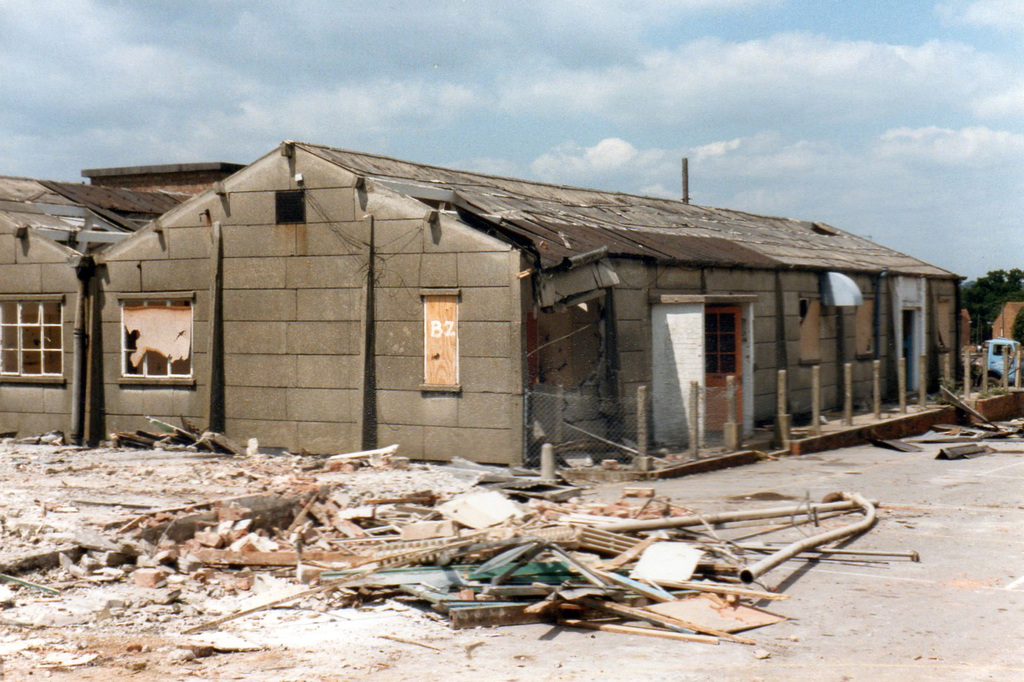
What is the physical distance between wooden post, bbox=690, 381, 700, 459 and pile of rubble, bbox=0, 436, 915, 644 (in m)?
4.08

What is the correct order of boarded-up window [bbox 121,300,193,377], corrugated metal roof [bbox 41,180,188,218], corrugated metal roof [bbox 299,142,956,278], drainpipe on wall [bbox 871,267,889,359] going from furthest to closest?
drainpipe on wall [bbox 871,267,889,359] → corrugated metal roof [bbox 41,180,188,218] → boarded-up window [bbox 121,300,193,377] → corrugated metal roof [bbox 299,142,956,278]

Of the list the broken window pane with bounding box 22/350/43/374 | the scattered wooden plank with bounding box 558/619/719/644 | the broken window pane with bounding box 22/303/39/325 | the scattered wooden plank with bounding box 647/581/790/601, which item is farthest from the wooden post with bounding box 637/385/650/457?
the broken window pane with bounding box 22/303/39/325

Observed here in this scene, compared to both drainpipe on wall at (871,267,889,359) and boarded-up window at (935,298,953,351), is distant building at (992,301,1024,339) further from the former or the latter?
drainpipe on wall at (871,267,889,359)

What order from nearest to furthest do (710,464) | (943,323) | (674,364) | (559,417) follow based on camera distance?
(559,417) < (710,464) < (674,364) < (943,323)

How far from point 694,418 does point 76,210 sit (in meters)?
13.5

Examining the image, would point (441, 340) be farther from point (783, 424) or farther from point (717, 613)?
point (717, 613)

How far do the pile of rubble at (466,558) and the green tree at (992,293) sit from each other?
7228 centimetres

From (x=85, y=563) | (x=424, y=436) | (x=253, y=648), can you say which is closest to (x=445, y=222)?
(x=424, y=436)

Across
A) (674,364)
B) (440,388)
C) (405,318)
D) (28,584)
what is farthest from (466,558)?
(674,364)

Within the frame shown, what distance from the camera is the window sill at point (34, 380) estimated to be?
19.7 meters

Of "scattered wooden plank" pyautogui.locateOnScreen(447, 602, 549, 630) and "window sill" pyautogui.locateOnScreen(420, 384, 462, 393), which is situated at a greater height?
"window sill" pyautogui.locateOnScreen(420, 384, 462, 393)

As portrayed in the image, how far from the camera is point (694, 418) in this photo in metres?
16.1

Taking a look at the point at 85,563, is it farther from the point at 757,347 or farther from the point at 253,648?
the point at 757,347

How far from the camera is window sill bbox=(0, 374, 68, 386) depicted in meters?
19.7
